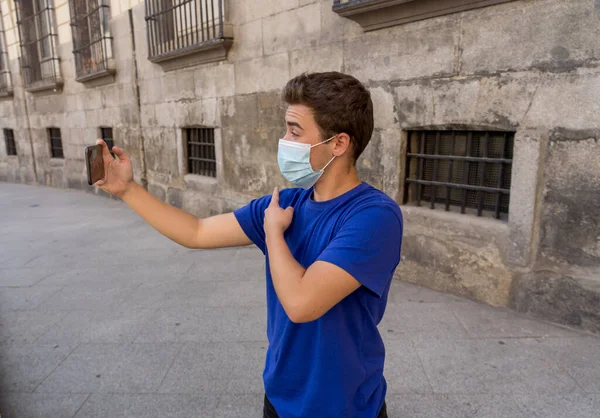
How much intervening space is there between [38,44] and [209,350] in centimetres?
1292

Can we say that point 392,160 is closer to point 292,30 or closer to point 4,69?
point 292,30

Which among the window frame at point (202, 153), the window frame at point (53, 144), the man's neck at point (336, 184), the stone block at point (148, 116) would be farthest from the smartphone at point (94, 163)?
the window frame at point (53, 144)

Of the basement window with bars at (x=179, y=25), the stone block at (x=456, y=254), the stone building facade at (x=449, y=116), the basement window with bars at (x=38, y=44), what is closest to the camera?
the stone building facade at (x=449, y=116)

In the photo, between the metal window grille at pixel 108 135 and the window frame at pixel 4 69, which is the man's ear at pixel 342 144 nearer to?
the metal window grille at pixel 108 135

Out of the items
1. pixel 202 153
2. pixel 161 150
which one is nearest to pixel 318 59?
pixel 202 153

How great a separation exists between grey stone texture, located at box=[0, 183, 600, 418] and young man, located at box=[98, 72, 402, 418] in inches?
51.1

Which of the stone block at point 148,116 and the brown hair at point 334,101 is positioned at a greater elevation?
the stone block at point 148,116

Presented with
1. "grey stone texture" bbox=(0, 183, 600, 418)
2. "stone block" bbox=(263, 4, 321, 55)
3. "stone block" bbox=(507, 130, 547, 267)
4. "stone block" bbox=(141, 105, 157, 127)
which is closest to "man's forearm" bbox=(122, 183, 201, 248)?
"grey stone texture" bbox=(0, 183, 600, 418)

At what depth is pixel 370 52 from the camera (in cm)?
442

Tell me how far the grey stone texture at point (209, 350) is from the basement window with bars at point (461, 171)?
3.05 ft

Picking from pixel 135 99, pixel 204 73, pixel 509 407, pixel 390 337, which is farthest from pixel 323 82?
pixel 135 99

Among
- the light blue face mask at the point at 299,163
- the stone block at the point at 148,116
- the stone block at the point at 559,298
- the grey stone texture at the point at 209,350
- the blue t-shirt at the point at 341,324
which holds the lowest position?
the grey stone texture at the point at 209,350

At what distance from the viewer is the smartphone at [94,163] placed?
1.49 metres

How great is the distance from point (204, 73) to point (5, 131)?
1157 centimetres
